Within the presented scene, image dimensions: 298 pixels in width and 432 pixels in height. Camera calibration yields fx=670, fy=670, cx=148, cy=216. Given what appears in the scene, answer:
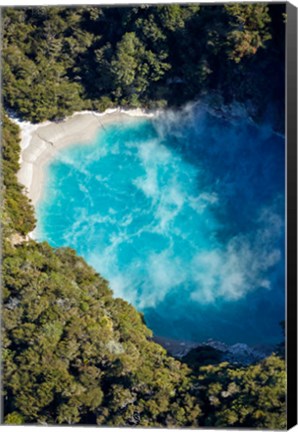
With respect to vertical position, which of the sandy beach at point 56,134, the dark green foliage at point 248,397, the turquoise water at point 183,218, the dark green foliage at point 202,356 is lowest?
the dark green foliage at point 248,397

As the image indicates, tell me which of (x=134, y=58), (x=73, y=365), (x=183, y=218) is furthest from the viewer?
(x=134, y=58)

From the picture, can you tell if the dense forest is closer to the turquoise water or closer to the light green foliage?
the light green foliage

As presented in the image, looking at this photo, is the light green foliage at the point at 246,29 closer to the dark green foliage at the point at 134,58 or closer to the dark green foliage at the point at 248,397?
the dark green foliage at the point at 134,58

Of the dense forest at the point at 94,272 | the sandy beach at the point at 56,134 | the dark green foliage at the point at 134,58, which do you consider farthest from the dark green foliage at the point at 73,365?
the dark green foliage at the point at 134,58

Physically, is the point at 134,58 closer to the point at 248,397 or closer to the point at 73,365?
the point at 73,365

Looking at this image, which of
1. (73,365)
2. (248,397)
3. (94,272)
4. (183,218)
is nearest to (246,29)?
(183,218)

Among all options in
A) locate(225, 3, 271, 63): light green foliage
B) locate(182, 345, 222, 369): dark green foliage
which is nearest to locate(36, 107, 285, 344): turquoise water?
locate(182, 345, 222, 369): dark green foliage
